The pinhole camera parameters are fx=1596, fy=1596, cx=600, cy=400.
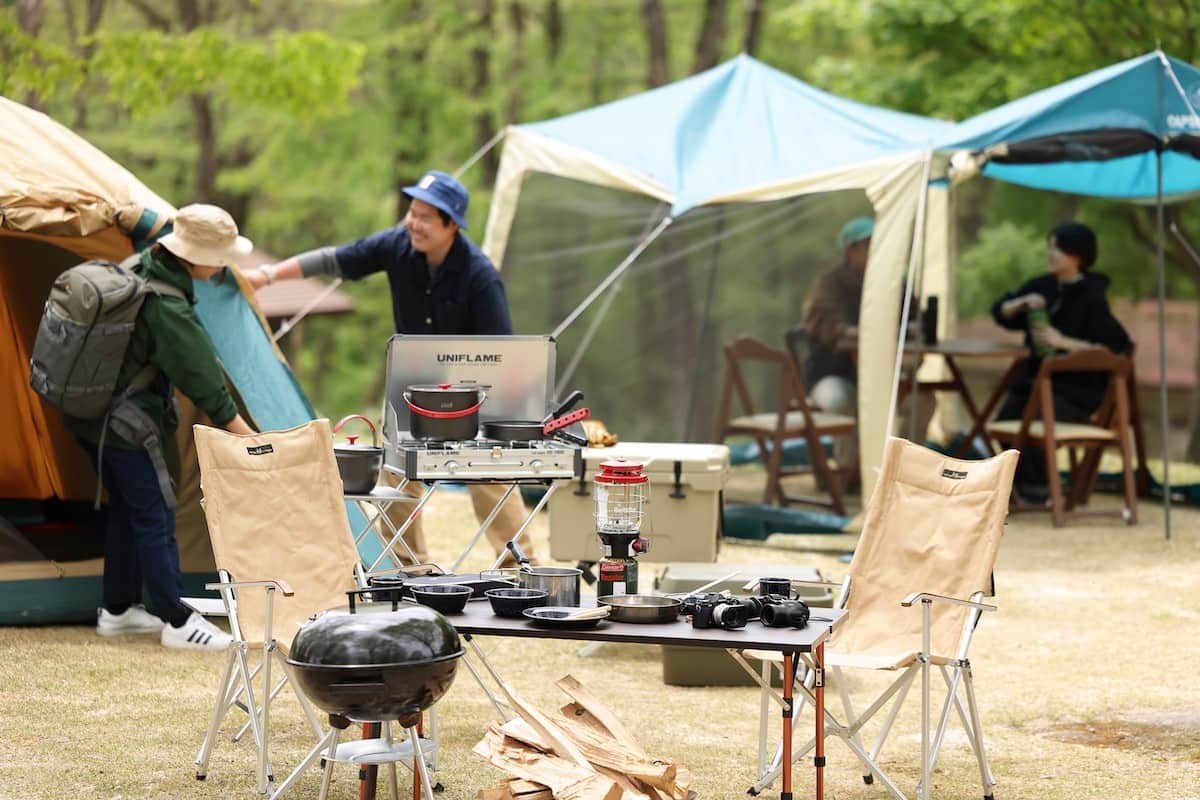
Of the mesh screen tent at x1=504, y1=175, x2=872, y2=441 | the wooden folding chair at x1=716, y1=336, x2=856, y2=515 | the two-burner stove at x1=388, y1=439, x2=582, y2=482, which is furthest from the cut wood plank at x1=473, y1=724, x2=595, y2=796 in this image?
the mesh screen tent at x1=504, y1=175, x2=872, y2=441

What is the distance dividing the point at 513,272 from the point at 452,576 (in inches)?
215

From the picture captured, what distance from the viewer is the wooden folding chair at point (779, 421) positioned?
28.0ft

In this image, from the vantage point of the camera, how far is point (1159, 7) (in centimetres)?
1115

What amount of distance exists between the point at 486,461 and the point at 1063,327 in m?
5.37

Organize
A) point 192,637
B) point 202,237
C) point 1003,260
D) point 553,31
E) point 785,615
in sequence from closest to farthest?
point 785,615 < point 202,237 < point 192,637 < point 1003,260 < point 553,31

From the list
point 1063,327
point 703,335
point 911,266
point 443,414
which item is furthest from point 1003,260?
point 443,414

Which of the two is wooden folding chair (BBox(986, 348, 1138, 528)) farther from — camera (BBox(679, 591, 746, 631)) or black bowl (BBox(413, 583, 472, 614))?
black bowl (BBox(413, 583, 472, 614))

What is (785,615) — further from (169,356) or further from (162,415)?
(162,415)

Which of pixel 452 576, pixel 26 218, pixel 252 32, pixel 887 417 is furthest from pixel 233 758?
pixel 252 32

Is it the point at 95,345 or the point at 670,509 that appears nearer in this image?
the point at 95,345

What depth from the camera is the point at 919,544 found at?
440 centimetres

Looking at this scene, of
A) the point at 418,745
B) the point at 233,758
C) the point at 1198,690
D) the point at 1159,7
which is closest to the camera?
the point at 418,745

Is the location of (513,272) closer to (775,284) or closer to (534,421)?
(775,284)

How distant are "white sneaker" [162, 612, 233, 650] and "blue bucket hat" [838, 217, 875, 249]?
442 centimetres
